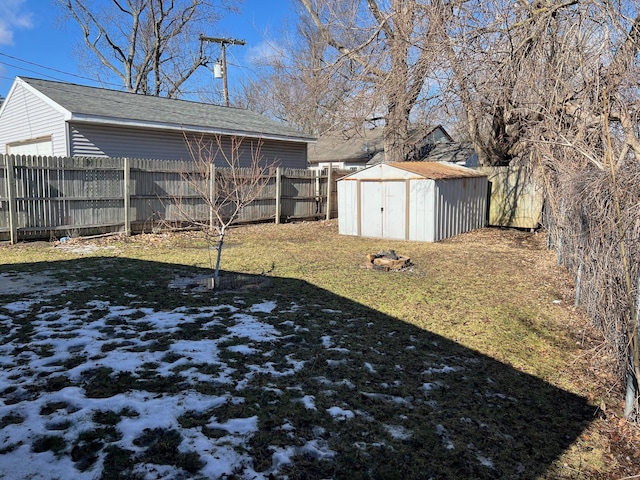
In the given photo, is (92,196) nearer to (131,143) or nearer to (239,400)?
(131,143)

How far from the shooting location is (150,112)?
13656 millimetres

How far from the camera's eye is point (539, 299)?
597cm

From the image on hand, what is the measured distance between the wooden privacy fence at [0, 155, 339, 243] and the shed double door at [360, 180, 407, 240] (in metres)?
3.38

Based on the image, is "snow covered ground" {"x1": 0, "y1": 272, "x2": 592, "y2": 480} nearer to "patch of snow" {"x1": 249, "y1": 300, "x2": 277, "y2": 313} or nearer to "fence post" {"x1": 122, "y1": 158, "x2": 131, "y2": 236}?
"patch of snow" {"x1": 249, "y1": 300, "x2": 277, "y2": 313}

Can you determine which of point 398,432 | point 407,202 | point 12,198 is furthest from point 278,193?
point 398,432

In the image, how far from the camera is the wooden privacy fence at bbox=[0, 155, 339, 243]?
8961 mm

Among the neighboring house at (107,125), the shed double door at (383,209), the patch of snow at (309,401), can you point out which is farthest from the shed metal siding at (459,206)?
the patch of snow at (309,401)

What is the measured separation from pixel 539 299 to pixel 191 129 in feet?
35.8

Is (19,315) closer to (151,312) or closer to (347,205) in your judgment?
(151,312)

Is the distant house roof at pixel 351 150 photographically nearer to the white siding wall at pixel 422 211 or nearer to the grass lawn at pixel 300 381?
the white siding wall at pixel 422 211

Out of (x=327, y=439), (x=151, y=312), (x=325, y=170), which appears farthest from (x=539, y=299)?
(x=325, y=170)

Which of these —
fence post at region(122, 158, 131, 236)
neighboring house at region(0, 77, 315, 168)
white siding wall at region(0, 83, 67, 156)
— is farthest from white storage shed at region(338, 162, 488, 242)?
white siding wall at region(0, 83, 67, 156)

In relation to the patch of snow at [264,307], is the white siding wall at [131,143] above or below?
above

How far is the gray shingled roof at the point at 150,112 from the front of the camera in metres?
11.9
